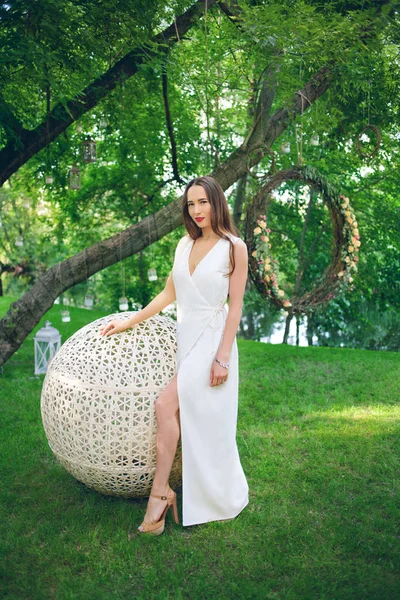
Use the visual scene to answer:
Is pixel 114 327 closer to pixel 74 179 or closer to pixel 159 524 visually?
pixel 159 524

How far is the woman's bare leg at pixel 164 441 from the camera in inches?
116

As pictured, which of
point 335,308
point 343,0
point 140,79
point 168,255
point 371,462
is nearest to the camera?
point 371,462

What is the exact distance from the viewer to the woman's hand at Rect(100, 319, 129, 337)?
3219 mm

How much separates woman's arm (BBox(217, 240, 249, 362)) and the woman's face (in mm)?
214

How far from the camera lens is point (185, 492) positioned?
300cm

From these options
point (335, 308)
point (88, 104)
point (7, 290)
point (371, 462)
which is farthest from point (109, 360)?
point (7, 290)

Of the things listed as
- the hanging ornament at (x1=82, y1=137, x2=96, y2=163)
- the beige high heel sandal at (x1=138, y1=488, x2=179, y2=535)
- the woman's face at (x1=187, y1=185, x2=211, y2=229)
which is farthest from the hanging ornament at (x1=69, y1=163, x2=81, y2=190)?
the beige high heel sandal at (x1=138, y1=488, x2=179, y2=535)

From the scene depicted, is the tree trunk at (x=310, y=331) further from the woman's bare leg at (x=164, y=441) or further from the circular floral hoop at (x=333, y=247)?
the woman's bare leg at (x=164, y=441)

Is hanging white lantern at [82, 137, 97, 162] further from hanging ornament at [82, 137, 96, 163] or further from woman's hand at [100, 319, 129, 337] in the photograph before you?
woman's hand at [100, 319, 129, 337]

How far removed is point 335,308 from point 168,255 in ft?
10.8

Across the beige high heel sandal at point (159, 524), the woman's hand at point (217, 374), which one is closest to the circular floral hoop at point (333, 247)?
the woman's hand at point (217, 374)

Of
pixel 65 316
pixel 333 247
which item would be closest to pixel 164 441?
pixel 333 247

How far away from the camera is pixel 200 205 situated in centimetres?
305

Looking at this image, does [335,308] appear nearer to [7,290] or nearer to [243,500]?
[243,500]
